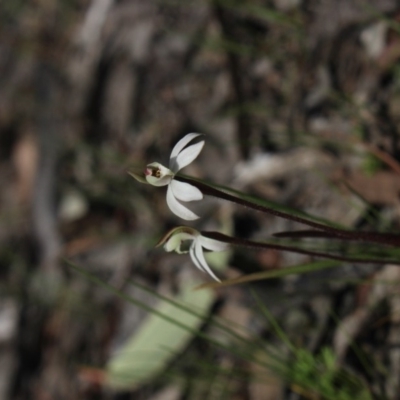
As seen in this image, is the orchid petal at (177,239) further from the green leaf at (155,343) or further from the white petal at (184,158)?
the green leaf at (155,343)

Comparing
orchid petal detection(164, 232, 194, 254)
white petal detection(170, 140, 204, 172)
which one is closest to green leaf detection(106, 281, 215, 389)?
orchid petal detection(164, 232, 194, 254)

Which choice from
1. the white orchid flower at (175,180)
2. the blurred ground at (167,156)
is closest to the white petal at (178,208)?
the white orchid flower at (175,180)

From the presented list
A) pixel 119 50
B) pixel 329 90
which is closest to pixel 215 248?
pixel 329 90

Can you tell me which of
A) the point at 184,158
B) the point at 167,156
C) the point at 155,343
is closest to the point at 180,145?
the point at 184,158

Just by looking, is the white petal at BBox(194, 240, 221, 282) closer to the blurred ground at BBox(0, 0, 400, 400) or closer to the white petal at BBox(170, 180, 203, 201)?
the white petal at BBox(170, 180, 203, 201)

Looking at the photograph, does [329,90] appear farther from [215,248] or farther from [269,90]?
[215,248]

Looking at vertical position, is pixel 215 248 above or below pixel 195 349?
below
